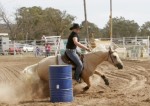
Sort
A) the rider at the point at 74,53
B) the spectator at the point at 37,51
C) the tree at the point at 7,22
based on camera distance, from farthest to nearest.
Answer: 1. the tree at the point at 7,22
2. the spectator at the point at 37,51
3. the rider at the point at 74,53

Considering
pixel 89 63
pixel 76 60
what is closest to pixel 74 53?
pixel 76 60

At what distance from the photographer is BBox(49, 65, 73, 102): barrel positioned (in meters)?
9.26

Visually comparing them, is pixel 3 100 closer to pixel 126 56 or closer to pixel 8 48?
pixel 126 56

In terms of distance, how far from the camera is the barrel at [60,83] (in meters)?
9.26

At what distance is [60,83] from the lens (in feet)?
30.6

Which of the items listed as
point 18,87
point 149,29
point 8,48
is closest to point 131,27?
point 149,29

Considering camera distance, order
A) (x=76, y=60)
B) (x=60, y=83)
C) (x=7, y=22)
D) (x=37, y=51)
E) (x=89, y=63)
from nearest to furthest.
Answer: (x=60, y=83), (x=76, y=60), (x=89, y=63), (x=37, y=51), (x=7, y=22)

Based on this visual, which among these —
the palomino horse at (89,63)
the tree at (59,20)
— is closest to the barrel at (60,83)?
the palomino horse at (89,63)

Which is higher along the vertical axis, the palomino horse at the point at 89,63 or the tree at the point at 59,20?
the tree at the point at 59,20

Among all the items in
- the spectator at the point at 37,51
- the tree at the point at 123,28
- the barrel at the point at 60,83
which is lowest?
the spectator at the point at 37,51

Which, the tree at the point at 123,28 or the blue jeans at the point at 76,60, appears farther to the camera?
the tree at the point at 123,28

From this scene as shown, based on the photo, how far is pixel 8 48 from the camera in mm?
43062

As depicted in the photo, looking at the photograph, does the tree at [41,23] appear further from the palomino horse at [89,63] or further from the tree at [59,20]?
the palomino horse at [89,63]

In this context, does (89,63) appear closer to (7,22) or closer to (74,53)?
(74,53)
